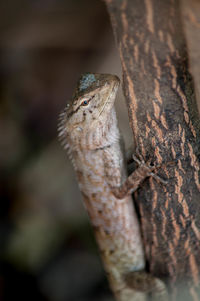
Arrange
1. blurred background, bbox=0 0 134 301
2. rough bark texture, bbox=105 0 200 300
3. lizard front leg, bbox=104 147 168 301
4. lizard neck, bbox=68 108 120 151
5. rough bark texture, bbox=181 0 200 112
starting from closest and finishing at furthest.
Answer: rough bark texture, bbox=181 0 200 112
rough bark texture, bbox=105 0 200 300
lizard front leg, bbox=104 147 168 301
lizard neck, bbox=68 108 120 151
blurred background, bbox=0 0 134 301

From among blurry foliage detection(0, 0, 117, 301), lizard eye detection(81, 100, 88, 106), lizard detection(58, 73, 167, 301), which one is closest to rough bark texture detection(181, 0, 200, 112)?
lizard detection(58, 73, 167, 301)

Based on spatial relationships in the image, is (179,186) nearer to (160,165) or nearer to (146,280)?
(160,165)

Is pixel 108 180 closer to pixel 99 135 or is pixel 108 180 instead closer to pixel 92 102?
pixel 99 135

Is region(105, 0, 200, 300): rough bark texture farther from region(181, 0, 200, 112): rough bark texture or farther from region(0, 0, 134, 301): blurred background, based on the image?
region(0, 0, 134, 301): blurred background

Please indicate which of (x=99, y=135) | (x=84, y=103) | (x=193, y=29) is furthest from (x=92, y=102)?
(x=193, y=29)

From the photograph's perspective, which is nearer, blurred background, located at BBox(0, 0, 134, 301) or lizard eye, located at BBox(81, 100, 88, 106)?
lizard eye, located at BBox(81, 100, 88, 106)

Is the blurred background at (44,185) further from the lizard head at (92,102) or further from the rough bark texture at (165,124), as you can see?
the rough bark texture at (165,124)

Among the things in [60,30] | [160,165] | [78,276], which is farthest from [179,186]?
[60,30]

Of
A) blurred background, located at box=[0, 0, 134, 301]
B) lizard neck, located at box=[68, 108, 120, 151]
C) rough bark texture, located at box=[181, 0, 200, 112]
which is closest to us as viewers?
rough bark texture, located at box=[181, 0, 200, 112]
